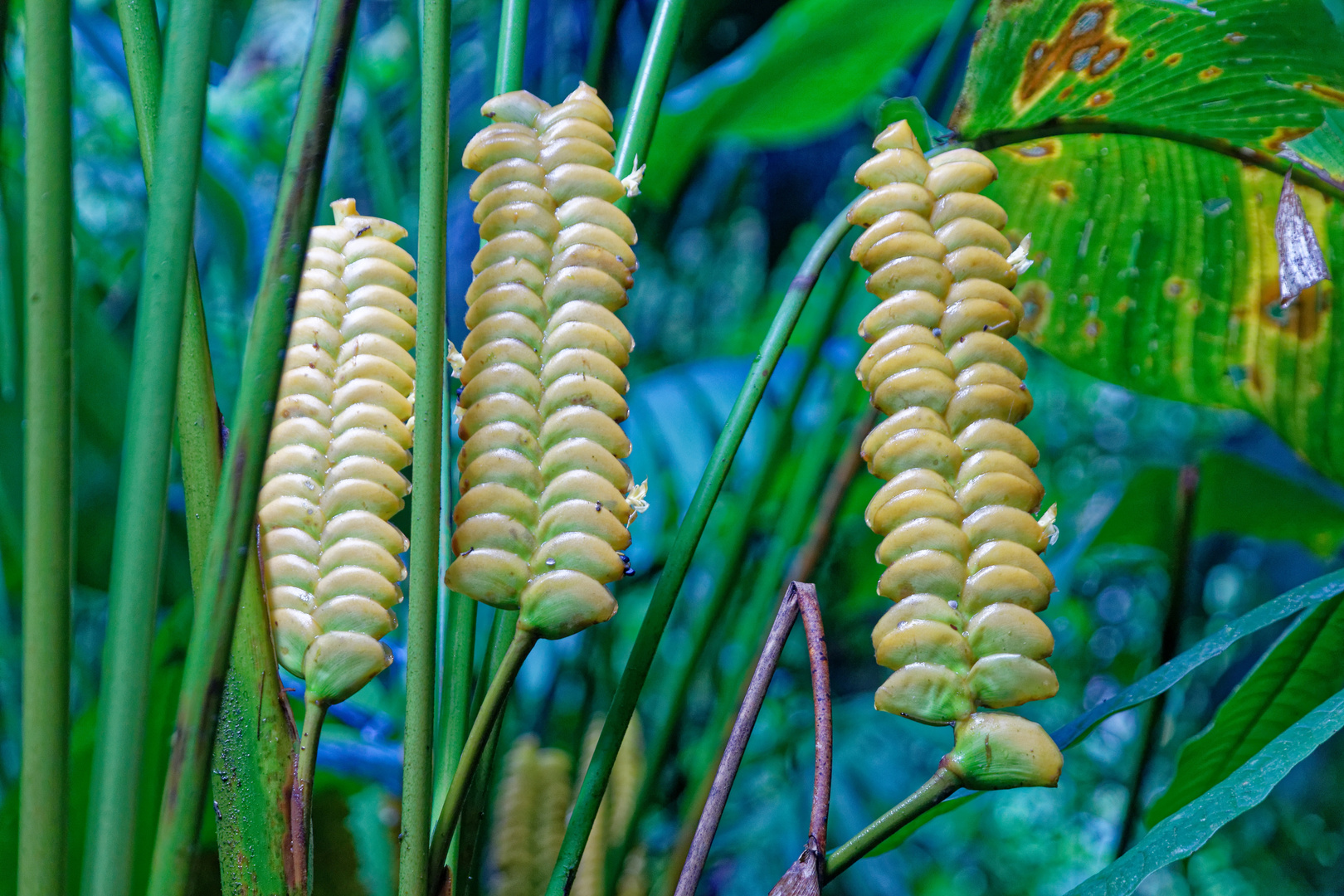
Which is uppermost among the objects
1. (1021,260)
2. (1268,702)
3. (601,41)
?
(601,41)

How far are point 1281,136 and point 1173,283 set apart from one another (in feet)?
0.22

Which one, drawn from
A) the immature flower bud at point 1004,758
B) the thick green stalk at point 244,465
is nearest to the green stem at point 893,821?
the immature flower bud at point 1004,758

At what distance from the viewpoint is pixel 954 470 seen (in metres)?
0.20

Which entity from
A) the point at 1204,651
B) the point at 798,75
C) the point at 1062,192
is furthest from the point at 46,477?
the point at 798,75

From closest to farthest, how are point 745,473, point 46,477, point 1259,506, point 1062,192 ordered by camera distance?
1. point 46,477
2. point 1062,192
3. point 1259,506
4. point 745,473

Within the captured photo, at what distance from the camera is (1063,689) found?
0.98 m

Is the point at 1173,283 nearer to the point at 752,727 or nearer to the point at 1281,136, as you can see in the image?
the point at 1281,136

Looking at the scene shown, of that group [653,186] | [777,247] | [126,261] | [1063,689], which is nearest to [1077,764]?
[1063,689]

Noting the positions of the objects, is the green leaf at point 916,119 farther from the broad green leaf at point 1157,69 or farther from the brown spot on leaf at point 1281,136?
the brown spot on leaf at point 1281,136

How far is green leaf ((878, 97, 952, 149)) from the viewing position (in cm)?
30

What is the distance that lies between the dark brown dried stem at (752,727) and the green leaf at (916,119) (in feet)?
0.59

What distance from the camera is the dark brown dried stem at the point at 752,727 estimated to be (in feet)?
0.60

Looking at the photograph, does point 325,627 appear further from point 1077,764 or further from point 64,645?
point 1077,764

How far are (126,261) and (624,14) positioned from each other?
0.40 meters
